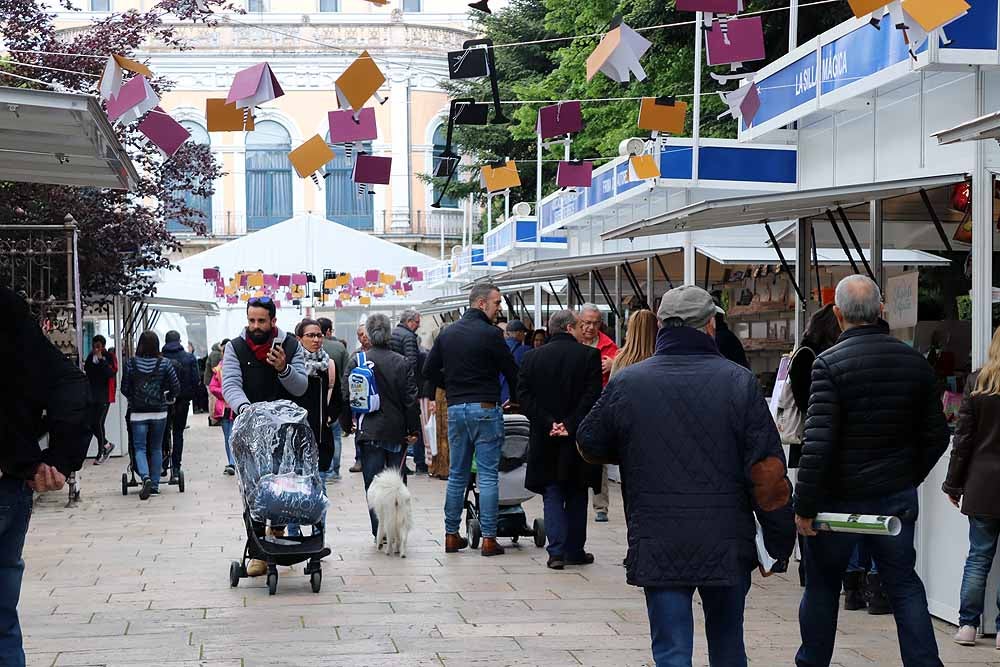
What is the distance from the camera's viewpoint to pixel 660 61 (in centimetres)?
2069

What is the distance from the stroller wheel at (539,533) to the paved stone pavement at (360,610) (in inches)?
3.1

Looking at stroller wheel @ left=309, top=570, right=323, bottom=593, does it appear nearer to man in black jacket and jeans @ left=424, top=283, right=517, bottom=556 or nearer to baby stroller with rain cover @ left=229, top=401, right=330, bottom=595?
baby stroller with rain cover @ left=229, top=401, right=330, bottom=595

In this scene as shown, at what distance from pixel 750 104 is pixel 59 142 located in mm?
5791

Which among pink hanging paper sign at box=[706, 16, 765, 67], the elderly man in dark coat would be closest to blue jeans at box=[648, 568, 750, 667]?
the elderly man in dark coat

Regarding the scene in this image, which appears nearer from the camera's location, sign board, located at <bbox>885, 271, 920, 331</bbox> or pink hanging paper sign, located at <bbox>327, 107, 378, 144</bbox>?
sign board, located at <bbox>885, 271, 920, 331</bbox>

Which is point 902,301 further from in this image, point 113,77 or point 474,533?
point 113,77

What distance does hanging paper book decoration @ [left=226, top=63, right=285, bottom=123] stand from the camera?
8.95 metres

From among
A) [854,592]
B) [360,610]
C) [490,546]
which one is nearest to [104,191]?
[490,546]

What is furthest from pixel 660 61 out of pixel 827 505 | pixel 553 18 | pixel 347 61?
pixel 347 61

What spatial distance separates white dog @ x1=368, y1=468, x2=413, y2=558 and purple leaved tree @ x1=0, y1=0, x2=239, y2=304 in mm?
6230

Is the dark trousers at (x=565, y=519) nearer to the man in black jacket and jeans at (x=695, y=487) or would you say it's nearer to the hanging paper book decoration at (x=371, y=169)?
the hanging paper book decoration at (x=371, y=169)

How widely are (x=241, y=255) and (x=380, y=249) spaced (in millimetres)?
2492

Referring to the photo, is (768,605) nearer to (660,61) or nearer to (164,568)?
(164,568)

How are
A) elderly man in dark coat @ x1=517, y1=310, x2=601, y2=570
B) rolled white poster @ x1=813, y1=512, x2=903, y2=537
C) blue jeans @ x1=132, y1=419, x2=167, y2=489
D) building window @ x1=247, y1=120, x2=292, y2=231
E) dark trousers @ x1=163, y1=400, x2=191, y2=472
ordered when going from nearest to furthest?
rolled white poster @ x1=813, y1=512, x2=903, y2=537 → elderly man in dark coat @ x1=517, y1=310, x2=601, y2=570 → blue jeans @ x1=132, y1=419, x2=167, y2=489 → dark trousers @ x1=163, y1=400, x2=191, y2=472 → building window @ x1=247, y1=120, x2=292, y2=231
